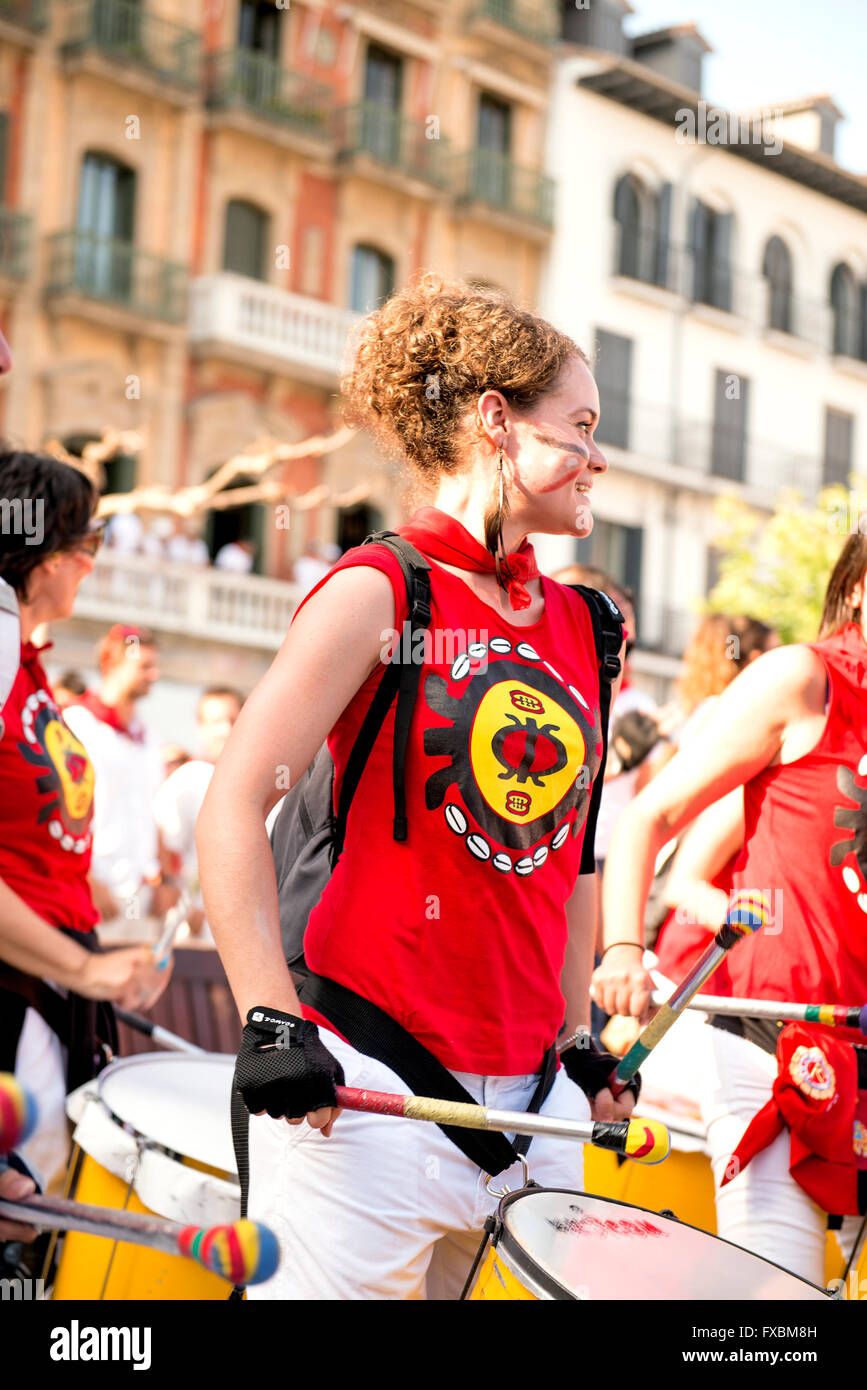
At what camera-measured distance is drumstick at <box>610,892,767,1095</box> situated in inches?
81.4

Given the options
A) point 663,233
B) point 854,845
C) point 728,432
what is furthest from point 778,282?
point 854,845

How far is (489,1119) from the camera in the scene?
1918 mm

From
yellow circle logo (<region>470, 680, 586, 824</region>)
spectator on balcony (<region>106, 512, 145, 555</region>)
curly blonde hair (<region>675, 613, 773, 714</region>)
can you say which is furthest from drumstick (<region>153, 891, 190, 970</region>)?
spectator on balcony (<region>106, 512, 145, 555</region>)

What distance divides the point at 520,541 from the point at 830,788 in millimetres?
749

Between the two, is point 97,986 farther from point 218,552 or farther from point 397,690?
point 218,552

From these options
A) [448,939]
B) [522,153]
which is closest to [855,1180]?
[448,939]

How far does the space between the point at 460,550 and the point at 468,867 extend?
0.45m

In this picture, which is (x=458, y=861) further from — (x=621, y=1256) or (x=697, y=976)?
(x=621, y=1256)

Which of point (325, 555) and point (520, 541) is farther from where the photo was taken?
point (325, 555)

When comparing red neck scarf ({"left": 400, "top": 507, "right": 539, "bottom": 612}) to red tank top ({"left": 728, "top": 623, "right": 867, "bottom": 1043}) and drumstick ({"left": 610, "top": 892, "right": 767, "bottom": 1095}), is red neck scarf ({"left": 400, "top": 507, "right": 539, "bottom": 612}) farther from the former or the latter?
red tank top ({"left": 728, "top": 623, "right": 867, "bottom": 1043})

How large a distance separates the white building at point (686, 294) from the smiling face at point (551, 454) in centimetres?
2091

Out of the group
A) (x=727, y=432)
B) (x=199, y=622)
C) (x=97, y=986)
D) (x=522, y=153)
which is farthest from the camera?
(x=727, y=432)

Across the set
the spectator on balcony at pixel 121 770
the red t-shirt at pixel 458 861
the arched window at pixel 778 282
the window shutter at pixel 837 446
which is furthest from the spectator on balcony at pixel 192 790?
the window shutter at pixel 837 446

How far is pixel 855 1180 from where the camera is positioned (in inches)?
106
